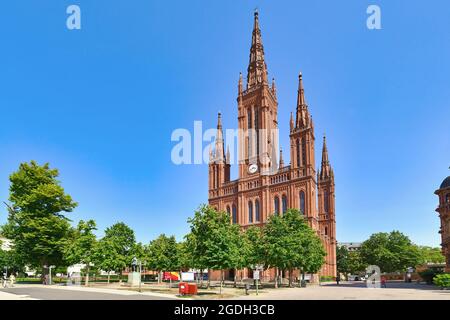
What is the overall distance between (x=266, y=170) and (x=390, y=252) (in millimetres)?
38940

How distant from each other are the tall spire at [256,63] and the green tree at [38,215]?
52070 mm

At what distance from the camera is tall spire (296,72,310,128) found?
82.1 meters

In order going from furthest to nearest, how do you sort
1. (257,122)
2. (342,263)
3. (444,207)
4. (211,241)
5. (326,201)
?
1. (342,263)
2. (326,201)
3. (257,122)
4. (444,207)
5. (211,241)

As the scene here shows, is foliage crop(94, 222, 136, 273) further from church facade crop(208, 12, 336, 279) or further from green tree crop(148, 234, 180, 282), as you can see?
church facade crop(208, 12, 336, 279)

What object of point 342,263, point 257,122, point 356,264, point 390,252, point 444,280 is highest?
point 257,122

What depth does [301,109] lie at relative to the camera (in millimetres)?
84125

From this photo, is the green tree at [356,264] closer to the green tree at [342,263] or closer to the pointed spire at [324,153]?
the green tree at [342,263]

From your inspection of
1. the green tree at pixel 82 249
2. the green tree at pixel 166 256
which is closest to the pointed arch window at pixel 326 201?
the green tree at pixel 166 256

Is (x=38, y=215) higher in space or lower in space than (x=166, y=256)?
higher

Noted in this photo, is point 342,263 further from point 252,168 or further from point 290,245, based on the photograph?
point 290,245

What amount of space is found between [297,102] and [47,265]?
58.1 meters

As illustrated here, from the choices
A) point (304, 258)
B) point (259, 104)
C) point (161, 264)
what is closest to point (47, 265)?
point (161, 264)

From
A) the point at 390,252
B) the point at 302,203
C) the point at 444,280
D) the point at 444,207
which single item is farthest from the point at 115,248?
the point at 390,252

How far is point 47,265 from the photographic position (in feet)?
182
